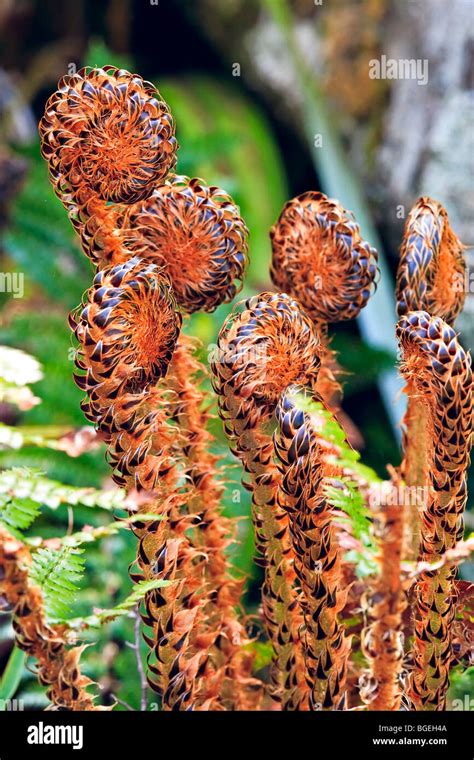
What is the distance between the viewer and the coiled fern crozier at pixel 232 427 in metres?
0.30

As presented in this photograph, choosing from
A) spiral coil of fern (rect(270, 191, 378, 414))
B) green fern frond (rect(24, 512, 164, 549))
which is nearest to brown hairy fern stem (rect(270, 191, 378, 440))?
spiral coil of fern (rect(270, 191, 378, 414))

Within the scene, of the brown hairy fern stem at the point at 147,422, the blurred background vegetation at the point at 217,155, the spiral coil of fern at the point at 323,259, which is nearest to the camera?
the brown hairy fern stem at the point at 147,422

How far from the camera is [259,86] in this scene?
5.62 ft

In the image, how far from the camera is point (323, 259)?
397 millimetres

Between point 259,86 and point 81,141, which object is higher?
point 259,86

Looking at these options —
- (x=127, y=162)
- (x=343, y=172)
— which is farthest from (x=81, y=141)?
(x=343, y=172)

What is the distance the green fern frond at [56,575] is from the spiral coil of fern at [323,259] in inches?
5.6

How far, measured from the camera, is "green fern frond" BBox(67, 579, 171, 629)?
297 millimetres

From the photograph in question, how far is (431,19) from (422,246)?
42.0 inches

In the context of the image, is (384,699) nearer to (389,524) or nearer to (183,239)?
(389,524)

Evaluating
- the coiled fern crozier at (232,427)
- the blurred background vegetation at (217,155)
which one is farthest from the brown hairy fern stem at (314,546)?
the blurred background vegetation at (217,155)

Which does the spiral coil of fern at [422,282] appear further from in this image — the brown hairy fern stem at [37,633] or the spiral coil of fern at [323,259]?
the brown hairy fern stem at [37,633]
